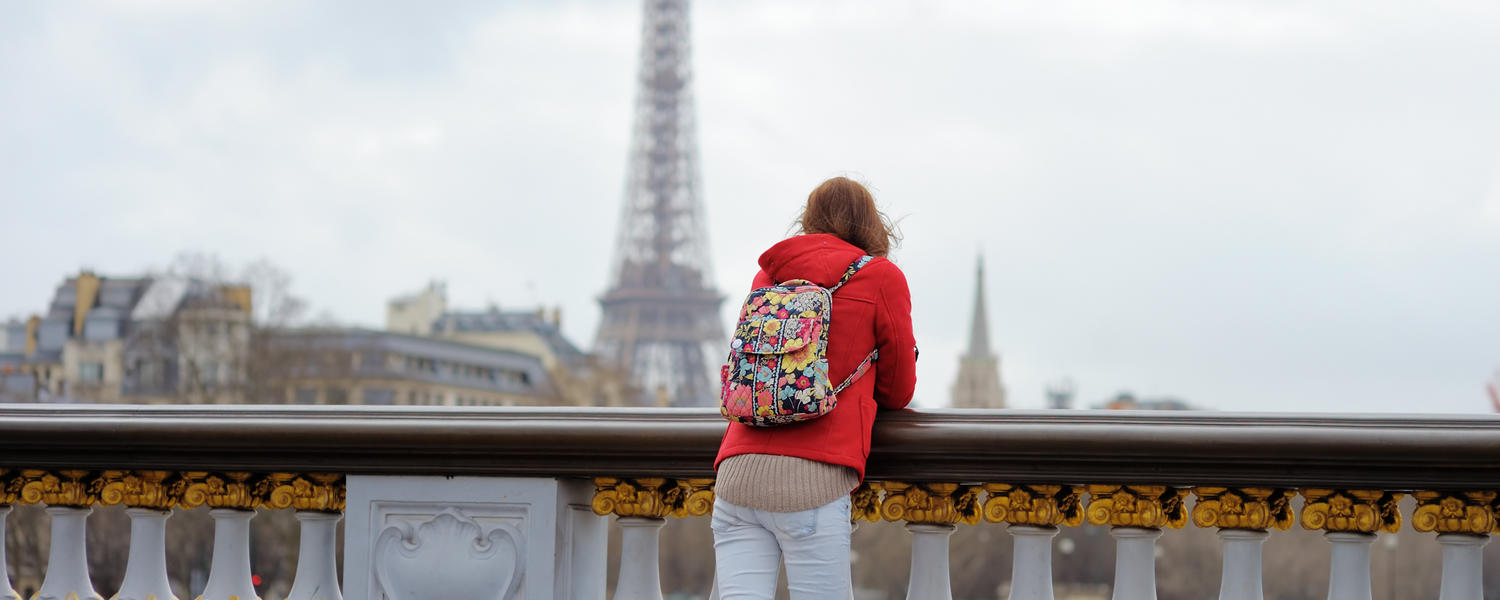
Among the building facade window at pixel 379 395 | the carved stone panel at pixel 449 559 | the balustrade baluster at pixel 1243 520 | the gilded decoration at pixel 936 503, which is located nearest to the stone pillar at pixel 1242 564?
the balustrade baluster at pixel 1243 520

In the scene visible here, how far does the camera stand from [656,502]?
308 cm

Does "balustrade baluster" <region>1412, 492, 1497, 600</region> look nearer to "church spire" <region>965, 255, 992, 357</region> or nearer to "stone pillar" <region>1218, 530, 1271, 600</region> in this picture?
"stone pillar" <region>1218, 530, 1271, 600</region>

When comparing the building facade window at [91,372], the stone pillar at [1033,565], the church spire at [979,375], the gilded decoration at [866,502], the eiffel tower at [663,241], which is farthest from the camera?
the church spire at [979,375]

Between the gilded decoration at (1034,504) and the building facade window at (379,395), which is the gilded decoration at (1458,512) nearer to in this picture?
the gilded decoration at (1034,504)

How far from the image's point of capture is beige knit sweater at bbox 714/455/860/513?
9.30 feet

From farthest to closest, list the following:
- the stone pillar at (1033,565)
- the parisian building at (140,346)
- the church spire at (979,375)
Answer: the church spire at (979,375) < the parisian building at (140,346) < the stone pillar at (1033,565)

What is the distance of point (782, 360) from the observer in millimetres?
2857

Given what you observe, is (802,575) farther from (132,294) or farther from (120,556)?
(132,294)

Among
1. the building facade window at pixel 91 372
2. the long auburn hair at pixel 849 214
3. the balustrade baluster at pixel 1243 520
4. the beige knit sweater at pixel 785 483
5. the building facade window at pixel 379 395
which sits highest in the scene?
the building facade window at pixel 91 372

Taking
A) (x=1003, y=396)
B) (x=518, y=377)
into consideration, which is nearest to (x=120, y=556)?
(x=518, y=377)

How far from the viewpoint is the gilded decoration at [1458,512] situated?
2.76 meters

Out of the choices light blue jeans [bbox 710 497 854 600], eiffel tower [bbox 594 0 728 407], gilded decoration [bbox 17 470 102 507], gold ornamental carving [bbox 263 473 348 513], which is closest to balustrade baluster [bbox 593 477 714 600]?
light blue jeans [bbox 710 497 854 600]

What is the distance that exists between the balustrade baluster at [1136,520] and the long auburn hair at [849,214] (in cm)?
66

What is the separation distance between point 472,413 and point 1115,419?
49.1 inches
